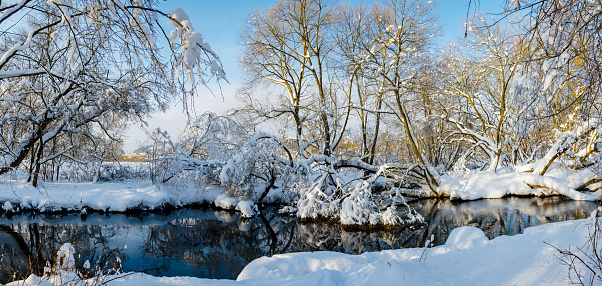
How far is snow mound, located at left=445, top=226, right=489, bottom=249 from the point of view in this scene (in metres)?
5.29

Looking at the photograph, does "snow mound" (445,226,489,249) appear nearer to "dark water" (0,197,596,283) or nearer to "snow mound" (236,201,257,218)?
"dark water" (0,197,596,283)

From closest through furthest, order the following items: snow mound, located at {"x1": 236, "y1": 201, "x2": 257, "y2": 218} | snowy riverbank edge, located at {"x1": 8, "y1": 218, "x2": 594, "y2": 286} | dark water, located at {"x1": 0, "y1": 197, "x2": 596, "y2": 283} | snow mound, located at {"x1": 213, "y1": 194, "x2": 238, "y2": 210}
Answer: snowy riverbank edge, located at {"x1": 8, "y1": 218, "x2": 594, "y2": 286}, dark water, located at {"x1": 0, "y1": 197, "x2": 596, "y2": 283}, snow mound, located at {"x1": 236, "y1": 201, "x2": 257, "y2": 218}, snow mound, located at {"x1": 213, "y1": 194, "x2": 238, "y2": 210}

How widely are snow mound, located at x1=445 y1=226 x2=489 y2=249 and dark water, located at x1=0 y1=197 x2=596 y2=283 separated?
198 centimetres

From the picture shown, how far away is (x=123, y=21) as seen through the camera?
2.76 metres

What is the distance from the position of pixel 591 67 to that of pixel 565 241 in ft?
7.32

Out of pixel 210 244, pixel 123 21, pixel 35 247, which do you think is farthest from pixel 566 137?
pixel 35 247

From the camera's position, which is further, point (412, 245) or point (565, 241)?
point (412, 245)

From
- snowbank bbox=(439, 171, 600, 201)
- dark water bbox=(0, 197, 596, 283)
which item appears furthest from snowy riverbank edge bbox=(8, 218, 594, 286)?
snowbank bbox=(439, 171, 600, 201)

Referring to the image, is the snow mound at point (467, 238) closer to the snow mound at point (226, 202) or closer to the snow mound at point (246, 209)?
the snow mound at point (246, 209)

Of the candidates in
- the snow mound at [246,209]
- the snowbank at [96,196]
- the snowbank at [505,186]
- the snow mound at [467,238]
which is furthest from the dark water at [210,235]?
the snow mound at [467,238]

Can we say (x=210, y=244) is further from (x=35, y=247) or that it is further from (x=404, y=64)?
(x=404, y=64)

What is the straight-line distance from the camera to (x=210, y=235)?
9.18 metres

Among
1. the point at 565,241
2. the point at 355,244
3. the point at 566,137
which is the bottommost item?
the point at 355,244

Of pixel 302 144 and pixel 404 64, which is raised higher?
pixel 404 64
